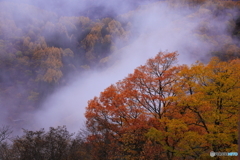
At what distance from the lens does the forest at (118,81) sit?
11.8 m

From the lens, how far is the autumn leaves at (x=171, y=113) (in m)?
10.6

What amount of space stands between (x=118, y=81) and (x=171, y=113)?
12715 mm

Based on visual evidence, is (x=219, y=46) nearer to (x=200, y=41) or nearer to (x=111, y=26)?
(x=200, y=41)

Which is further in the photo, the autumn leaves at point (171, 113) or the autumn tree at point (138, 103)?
the autumn tree at point (138, 103)

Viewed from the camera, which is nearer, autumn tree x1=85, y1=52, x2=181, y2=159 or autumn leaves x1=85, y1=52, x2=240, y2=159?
autumn leaves x1=85, y1=52, x2=240, y2=159

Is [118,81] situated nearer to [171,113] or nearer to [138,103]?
[138,103]

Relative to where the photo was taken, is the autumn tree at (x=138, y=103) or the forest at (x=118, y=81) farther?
the autumn tree at (x=138, y=103)

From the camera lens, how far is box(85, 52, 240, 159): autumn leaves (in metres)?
10.6

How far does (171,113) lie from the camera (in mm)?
13594

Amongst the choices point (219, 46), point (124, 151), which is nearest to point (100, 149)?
point (124, 151)

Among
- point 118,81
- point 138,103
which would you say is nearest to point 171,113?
point 138,103

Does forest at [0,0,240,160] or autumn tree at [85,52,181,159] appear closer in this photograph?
forest at [0,0,240,160]

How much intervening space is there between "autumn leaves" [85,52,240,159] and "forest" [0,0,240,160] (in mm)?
78

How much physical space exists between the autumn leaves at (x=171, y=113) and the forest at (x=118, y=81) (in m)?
0.08
